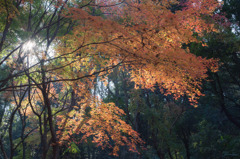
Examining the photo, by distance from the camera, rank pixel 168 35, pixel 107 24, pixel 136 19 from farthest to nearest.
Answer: pixel 136 19 → pixel 168 35 → pixel 107 24

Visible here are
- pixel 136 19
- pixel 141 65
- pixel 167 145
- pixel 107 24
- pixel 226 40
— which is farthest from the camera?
pixel 167 145

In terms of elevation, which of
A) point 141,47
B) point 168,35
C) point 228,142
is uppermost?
point 168,35

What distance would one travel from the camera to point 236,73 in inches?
391

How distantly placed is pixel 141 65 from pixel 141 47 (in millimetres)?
369

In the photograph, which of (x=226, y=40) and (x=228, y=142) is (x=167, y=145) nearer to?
(x=228, y=142)

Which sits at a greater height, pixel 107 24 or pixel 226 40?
pixel 226 40

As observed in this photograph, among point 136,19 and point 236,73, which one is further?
point 236,73

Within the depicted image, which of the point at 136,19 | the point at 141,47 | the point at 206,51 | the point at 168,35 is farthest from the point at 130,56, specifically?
the point at 206,51

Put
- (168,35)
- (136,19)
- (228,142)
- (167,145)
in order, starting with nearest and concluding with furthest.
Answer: (168,35)
(136,19)
(167,145)
(228,142)

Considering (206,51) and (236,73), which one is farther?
(236,73)

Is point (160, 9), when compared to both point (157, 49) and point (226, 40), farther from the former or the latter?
point (226, 40)

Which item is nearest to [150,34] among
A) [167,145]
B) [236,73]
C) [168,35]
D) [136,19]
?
[168,35]

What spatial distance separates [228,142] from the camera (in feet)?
31.9

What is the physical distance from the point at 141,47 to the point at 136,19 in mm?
1355
